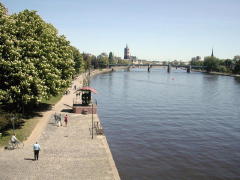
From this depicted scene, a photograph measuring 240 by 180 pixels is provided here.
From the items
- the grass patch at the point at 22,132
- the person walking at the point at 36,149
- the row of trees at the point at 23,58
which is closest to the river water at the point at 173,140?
the person walking at the point at 36,149

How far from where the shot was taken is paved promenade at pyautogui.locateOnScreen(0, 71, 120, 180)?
23.7 meters

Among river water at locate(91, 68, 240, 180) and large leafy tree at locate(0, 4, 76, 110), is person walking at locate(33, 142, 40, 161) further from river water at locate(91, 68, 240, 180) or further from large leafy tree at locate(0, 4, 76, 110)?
river water at locate(91, 68, 240, 180)

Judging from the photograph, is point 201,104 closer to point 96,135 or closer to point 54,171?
point 96,135

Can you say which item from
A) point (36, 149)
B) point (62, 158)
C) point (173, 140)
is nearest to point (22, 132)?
point (36, 149)

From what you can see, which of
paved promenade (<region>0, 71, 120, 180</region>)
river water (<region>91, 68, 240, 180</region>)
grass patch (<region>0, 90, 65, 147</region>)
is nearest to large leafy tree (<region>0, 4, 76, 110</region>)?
grass patch (<region>0, 90, 65, 147</region>)

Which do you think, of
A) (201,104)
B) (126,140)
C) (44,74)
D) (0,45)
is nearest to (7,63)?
(0,45)

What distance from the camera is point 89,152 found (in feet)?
95.6

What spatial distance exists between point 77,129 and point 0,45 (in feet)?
47.2

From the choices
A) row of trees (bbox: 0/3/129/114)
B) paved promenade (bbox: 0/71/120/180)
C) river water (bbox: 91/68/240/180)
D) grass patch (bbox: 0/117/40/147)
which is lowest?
river water (bbox: 91/68/240/180)

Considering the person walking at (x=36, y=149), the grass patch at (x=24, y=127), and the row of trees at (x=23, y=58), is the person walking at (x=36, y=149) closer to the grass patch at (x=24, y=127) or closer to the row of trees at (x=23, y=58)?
the grass patch at (x=24, y=127)

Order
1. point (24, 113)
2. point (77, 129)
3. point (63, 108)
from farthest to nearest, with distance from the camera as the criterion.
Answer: point (63, 108) → point (24, 113) → point (77, 129)

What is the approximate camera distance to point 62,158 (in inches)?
1076

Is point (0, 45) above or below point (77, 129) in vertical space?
above

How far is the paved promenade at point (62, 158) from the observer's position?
2367cm
